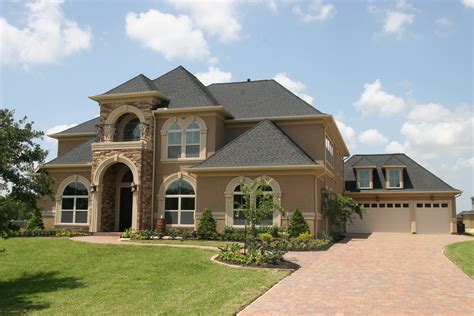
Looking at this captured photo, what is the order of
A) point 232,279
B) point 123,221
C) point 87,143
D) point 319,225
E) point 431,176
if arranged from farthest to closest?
point 431,176
point 87,143
point 123,221
point 319,225
point 232,279

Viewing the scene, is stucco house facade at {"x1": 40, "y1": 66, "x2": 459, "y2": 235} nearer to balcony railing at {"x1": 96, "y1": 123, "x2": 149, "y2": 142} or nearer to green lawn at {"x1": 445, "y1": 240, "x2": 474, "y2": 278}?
balcony railing at {"x1": 96, "y1": 123, "x2": 149, "y2": 142}

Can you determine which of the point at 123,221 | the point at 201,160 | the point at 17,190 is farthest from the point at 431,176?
the point at 17,190

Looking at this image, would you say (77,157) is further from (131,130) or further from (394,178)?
(394,178)

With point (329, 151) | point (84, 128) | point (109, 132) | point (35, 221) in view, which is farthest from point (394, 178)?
point (35, 221)

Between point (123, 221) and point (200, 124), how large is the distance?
736 centimetres

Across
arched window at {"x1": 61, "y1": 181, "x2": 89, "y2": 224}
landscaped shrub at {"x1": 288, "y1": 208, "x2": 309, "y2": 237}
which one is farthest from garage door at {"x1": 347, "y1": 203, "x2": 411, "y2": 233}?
arched window at {"x1": 61, "y1": 181, "x2": 89, "y2": 224}

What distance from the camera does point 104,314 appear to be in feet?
32.2

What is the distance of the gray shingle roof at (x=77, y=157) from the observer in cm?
2778

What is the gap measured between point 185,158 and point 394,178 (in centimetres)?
1818

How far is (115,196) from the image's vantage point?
90.2 ft

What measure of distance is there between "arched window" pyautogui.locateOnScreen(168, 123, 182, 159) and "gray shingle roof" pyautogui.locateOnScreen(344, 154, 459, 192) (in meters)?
16.8

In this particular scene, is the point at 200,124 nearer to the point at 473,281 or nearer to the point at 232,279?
the point at 232,279

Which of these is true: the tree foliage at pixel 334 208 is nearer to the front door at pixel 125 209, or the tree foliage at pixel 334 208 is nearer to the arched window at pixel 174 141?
the arched window at pixel 174 141

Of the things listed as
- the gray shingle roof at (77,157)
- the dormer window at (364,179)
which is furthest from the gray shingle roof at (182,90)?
the dormer window at (364,179)
